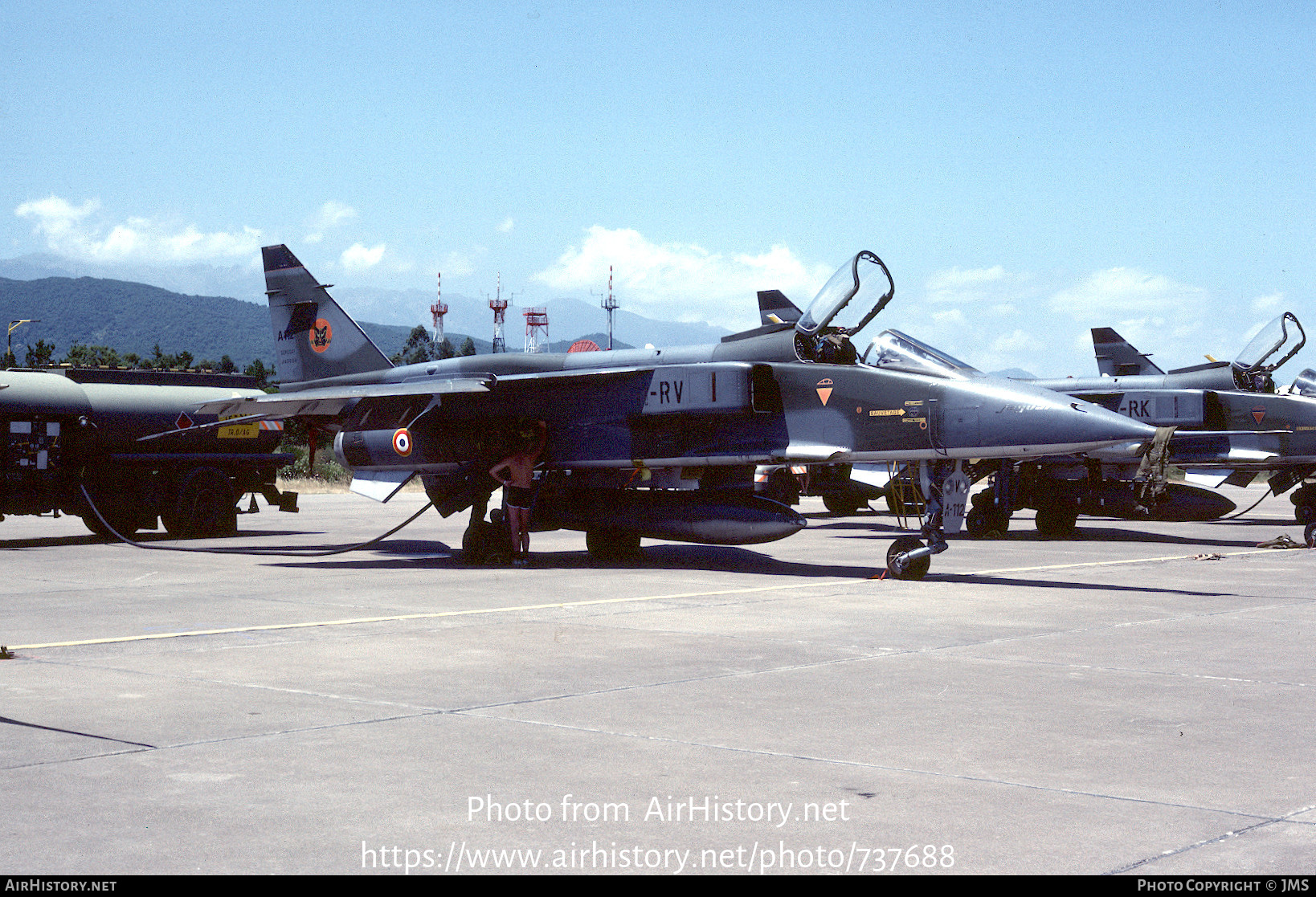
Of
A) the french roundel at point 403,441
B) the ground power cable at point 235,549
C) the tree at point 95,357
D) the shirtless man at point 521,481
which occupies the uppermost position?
the tree at point 95,357

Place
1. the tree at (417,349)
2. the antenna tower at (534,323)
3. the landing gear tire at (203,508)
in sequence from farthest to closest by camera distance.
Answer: the tree at (417,349)
the antenna tower at (534,323)
the landing gear tire at (203,508)

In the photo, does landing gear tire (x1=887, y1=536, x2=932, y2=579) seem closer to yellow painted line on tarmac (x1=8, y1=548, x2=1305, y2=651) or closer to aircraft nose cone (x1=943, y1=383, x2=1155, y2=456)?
yellow painted line on tarmac (x1=8, y1=548, x2=1305, y2=651)

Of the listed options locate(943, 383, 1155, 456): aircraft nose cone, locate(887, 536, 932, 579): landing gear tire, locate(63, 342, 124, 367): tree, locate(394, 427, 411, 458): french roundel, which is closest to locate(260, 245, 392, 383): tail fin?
locate(394, 427, 411, 458): french roundel

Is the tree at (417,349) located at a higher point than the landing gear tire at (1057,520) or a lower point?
higher

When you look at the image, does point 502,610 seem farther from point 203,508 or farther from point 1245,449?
point 1245,449

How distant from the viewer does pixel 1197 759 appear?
558cm

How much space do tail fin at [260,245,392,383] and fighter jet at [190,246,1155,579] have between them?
0.65 feet

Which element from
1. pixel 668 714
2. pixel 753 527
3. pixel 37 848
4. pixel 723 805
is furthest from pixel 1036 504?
pixel 37 848

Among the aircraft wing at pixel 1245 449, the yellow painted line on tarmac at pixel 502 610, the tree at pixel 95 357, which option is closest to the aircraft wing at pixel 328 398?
the yellow painted line on tarmac at pixel 502 610

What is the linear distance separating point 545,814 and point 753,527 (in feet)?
35.5

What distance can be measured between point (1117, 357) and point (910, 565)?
16.2 metres

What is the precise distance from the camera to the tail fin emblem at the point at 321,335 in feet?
65.2

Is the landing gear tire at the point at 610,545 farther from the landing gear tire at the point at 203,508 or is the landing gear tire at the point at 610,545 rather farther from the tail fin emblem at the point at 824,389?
the landing gear tire at the point at 203,508

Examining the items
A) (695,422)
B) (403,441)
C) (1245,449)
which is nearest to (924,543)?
(695,422)
